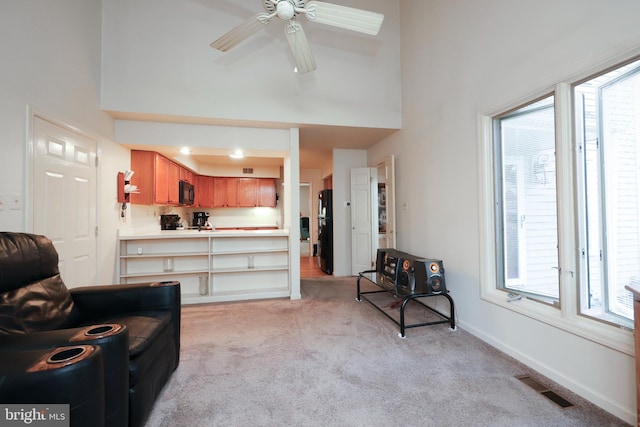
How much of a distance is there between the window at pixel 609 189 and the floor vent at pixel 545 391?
58cm

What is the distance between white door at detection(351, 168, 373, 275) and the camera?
4.91m

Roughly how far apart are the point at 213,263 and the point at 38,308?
7.20 ft

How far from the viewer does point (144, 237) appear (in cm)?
335

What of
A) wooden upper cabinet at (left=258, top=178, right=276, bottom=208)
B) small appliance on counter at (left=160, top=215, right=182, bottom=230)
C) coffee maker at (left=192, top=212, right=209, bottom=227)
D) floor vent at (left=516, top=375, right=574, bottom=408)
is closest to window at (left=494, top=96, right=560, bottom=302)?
floor vent at (left=516, top=375, right=574, bottom=408)

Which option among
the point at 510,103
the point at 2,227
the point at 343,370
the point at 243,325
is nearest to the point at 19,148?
the point at 2,227

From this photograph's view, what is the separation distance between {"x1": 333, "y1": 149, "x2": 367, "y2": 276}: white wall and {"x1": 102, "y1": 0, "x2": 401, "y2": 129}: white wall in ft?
4.75


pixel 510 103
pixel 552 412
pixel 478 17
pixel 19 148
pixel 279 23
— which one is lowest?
pixel 552 412

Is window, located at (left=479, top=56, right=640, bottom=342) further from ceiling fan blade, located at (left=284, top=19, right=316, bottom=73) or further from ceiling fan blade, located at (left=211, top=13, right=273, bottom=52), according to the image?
ceiling fan blade, located at (left=211, top=13, right=273, bottom=52)

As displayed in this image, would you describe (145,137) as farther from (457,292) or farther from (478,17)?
(457,292)

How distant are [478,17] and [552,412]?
3.14 m

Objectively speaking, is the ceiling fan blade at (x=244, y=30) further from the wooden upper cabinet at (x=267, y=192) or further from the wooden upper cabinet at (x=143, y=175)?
the wooden upper cabinet at (x=267, y=192)

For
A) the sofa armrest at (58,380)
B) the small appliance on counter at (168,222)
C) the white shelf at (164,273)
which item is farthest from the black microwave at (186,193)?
the sofa armrest at (58,380)

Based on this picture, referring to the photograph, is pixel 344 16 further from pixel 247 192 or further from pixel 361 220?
pixel 247 192

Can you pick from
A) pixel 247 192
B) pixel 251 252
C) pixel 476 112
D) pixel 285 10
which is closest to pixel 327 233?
pixel 251 252
